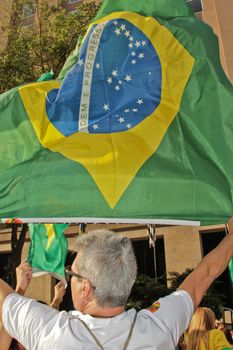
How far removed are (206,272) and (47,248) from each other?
2.98 meters

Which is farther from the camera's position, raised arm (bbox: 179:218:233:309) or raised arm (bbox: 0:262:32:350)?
raised arm (bbox: 179:218:233:309)

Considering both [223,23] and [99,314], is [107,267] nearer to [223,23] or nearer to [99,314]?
[99,314]

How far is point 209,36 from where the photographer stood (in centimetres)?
401

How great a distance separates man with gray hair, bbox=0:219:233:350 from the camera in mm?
1753

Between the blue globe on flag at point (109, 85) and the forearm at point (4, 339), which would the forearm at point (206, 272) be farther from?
the blue globe on flag at point (109, 85)

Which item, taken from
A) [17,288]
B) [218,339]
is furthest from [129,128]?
[218,339]

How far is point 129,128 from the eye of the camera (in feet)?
12.1

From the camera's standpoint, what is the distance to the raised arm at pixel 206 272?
2127 millimetres

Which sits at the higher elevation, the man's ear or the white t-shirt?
the man's ear

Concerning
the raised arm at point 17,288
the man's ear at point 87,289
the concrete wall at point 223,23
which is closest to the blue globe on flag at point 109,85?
the raised arm at point 17,288

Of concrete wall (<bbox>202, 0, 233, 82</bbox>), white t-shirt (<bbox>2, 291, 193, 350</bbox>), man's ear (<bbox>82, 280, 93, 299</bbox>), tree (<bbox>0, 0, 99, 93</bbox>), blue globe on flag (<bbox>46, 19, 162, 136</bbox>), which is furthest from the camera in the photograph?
concrete wall (<bbox>202, 0, 233, 82</bbox>)

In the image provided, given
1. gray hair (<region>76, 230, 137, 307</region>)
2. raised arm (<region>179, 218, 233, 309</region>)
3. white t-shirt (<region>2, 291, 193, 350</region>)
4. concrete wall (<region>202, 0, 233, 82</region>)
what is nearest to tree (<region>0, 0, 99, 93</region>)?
concrete wall (<region>202, 0, 233, 82</region>)

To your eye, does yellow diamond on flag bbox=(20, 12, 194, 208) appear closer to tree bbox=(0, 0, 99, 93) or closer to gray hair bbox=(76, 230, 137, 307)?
gray hair bbox=(76, 230, 137, 307)

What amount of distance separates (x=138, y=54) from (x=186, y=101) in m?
0.67
